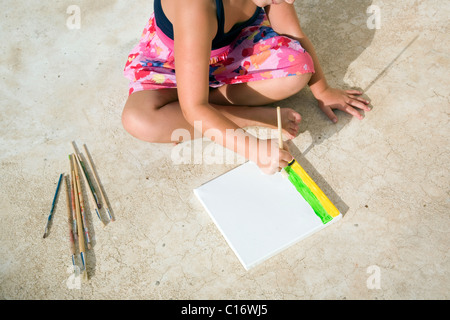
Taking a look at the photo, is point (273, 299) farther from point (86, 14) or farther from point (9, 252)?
point (86, 14)

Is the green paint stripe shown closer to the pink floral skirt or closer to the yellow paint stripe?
the yellow paint stripe

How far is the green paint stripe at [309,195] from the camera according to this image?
107cm

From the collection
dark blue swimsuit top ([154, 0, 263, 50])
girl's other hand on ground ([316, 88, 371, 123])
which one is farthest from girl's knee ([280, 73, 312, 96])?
dark blue swimsuit top ([154, 0, 263, 50])

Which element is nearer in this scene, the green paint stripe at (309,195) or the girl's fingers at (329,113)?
the green paint stripe at (309,195)

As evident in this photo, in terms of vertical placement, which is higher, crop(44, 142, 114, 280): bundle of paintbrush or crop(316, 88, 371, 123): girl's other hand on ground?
crop(316, 88, 371, 123): girl's other hand on ground

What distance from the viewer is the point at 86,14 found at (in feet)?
5.64

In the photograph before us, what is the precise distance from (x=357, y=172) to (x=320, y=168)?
0.11 m

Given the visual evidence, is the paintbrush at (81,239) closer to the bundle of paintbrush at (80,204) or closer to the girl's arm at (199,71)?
the bundle of paintbrush at (80,204)

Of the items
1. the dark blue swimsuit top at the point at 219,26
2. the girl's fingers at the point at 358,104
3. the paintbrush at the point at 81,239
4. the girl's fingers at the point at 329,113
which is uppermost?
the dark blue swimsuit top at the point at 219,26

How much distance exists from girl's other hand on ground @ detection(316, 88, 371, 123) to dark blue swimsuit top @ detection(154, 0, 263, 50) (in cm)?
35

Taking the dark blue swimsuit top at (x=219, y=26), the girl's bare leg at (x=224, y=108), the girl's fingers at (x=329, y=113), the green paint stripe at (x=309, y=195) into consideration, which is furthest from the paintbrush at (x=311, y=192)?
the dark blue swimsuit top at (x=219, y=26)

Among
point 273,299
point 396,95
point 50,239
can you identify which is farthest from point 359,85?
point 50,239

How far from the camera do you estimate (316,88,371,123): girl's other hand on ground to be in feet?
4.19

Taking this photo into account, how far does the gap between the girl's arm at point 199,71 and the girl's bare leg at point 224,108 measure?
0.18 m
